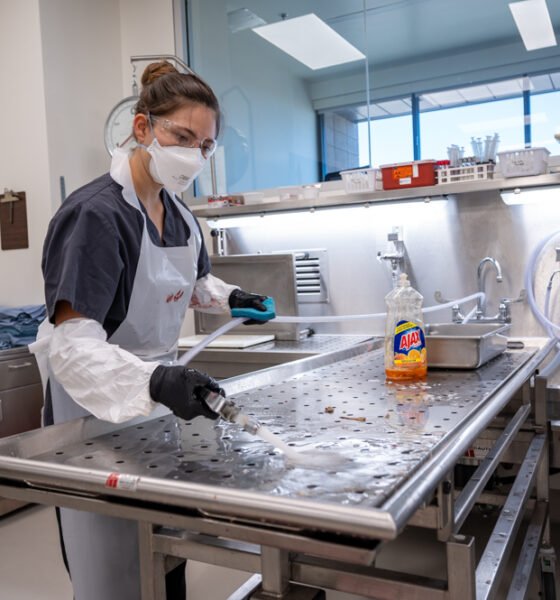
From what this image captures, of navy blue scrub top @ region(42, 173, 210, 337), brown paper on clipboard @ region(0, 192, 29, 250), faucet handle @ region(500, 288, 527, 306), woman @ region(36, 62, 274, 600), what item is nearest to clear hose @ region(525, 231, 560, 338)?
faucet handle @ region(500, 288, 527, 306)

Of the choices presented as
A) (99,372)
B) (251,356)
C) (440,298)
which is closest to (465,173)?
(440,298)

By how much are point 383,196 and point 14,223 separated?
1947mm

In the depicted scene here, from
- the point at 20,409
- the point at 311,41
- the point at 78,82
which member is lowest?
the point at 20,409

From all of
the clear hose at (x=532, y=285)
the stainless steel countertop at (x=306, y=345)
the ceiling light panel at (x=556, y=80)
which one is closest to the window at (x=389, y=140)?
the ceiling light panel at (x=556, y=80)

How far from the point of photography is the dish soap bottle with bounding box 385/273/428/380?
57.4 inches

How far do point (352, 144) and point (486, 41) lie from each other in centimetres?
73

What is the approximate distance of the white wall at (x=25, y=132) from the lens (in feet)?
10.3

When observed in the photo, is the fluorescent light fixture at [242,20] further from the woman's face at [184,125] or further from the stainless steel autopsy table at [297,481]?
the stainless steel autopsy table at [297,481]

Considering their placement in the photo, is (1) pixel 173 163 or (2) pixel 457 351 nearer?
(1) pixel 173 163

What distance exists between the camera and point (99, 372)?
1.03m

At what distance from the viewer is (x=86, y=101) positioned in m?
3.35

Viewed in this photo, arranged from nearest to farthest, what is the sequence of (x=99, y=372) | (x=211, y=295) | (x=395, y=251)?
(x=99, y=372), (x=211, y=295), (x=395, y=251)

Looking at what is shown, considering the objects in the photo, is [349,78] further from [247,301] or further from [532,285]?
[247,301]

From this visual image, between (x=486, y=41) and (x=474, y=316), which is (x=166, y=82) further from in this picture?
(x=486, y=41)
